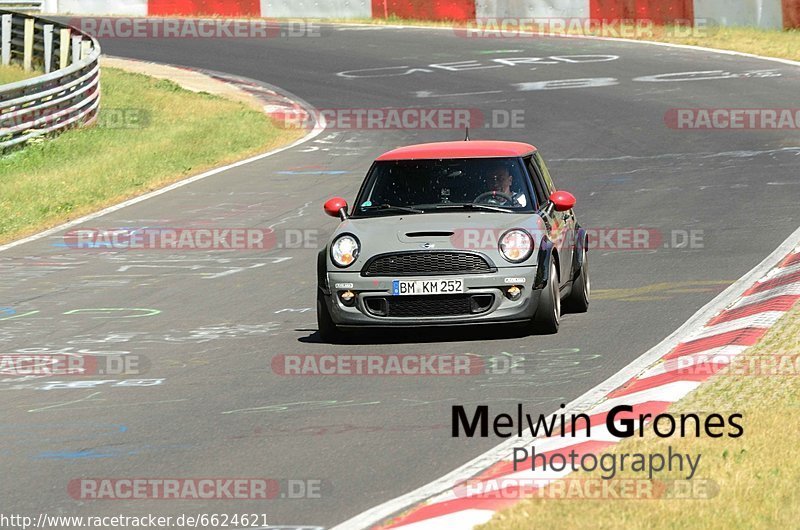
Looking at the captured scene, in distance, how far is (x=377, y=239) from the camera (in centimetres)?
1131

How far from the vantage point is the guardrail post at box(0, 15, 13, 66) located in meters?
34.8

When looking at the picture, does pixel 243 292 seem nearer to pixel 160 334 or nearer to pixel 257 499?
pixel 160 334

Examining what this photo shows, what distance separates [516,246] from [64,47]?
2248cm

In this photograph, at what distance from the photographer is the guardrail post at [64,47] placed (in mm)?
31277

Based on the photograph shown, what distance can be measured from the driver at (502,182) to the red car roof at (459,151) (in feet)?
0.44

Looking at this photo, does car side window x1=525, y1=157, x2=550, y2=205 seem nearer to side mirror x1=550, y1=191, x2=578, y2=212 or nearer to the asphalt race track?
side mirror x1=550, y1=191, x2=578, y2=212

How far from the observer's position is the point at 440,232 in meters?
11.2

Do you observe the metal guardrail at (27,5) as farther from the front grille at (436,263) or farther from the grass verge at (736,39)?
the front grille at (436,263)

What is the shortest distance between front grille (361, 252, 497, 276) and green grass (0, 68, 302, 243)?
858 cm

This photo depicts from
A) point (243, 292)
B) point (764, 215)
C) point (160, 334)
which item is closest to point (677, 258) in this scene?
point (764, 215)
